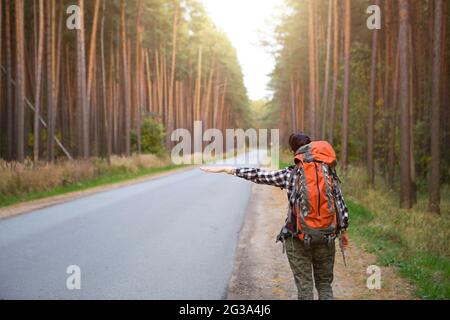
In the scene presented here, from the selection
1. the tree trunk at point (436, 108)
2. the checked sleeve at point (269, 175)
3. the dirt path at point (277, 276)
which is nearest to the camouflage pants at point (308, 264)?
the checked sleeve at point (269, 175)

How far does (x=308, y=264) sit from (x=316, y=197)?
0.70 meters

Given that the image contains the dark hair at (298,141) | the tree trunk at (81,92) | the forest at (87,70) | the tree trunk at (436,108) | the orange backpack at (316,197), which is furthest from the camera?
the forest at (87,70)

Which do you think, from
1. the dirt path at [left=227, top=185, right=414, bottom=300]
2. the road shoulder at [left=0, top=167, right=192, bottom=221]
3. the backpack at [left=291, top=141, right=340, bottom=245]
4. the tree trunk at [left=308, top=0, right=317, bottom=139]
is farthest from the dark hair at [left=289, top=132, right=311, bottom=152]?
the tree trunk at [left=308, top=0, right=317, bottom=139]

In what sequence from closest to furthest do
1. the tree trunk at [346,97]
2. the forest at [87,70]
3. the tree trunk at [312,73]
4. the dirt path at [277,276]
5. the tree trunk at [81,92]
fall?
the dirt path at [277,276] < the tree trunk at [346,97] < the tree trunk at [81,92] < the forest at [87,70] < the tree trunk at [312,73]

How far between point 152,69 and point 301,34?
17.8 meters

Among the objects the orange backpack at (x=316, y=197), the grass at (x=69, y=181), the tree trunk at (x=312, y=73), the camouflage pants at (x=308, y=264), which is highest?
the tree trunk at (x=312, y=73)

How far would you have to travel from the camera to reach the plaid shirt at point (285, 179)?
3912 mm

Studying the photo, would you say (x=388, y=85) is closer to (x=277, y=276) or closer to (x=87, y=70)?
(x=277, y=276)

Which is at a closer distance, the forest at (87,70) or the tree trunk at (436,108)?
the tree trunk at (436,108)

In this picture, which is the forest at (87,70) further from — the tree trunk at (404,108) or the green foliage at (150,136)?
the tree trunk at (404,108)

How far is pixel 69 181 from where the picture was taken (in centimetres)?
1848

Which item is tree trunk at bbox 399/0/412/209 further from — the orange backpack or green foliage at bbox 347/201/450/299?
the orange backpack

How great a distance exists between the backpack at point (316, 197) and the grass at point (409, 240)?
2.52 meters

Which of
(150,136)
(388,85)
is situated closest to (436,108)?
(388,85)
